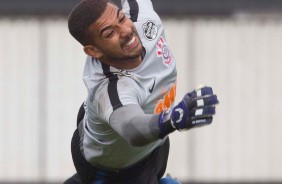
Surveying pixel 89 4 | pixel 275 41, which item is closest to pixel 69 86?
pixel 275 41

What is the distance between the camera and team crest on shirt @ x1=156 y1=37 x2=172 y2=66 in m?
6.22

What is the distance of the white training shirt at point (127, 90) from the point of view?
5676mm

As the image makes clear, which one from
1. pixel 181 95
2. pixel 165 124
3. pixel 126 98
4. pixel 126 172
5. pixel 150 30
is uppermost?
pixel 150 30

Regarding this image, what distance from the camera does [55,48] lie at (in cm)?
1048

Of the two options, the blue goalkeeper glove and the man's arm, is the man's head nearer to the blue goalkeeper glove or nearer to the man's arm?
the man's arm

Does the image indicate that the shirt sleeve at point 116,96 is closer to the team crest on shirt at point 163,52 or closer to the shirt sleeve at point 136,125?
the shirt sleeve at point 136,125

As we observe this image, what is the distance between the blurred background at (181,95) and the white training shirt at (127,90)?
3942 mm

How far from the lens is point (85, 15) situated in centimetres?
573

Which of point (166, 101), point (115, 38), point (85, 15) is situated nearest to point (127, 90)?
point (115, 38)

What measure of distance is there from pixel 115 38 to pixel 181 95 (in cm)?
473

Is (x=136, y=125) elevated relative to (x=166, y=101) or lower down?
lower down

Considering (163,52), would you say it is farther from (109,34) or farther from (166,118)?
(166,118)

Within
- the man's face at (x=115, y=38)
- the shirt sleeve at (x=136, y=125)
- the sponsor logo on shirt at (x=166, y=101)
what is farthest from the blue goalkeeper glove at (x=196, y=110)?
the sponsor logo on shirt at (x=166, y=101)

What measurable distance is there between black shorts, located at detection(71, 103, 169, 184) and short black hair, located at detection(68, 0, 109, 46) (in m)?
0.94
